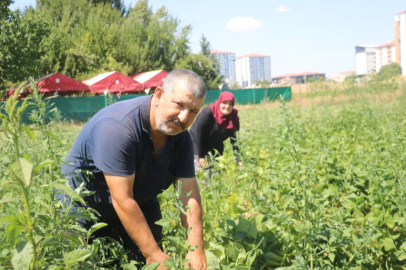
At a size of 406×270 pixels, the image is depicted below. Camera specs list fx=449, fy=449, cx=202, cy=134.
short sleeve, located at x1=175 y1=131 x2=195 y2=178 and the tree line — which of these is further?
the tree line

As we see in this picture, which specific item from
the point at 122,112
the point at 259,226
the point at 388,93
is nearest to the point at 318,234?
the point at 259,226

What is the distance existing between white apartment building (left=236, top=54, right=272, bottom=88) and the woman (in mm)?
169106

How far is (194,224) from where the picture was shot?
2355 mm

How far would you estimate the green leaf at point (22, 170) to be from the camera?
4.10 ft

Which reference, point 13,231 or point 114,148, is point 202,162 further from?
point 13,231

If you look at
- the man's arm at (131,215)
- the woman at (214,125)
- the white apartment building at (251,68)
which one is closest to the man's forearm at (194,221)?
the man's arm at (131,215)

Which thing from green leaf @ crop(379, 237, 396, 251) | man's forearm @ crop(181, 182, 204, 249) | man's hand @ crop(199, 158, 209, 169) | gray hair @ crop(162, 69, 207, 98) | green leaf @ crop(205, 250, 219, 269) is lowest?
green leaf @ crop(379, 237, 396, 251)

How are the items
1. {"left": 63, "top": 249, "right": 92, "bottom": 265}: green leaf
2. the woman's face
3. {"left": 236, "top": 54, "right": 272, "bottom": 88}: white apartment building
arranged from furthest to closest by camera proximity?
{"left": 236, "top": 54, "right": 272, "bottom": 88}: white apartment building
the woman's face
{"left": 63, "top": 249, "right": 92, "bottom": 265}: green leaf

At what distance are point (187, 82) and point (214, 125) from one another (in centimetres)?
323

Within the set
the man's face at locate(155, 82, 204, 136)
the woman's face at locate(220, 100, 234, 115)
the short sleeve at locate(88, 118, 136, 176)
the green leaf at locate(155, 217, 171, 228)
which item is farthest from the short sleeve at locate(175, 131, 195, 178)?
the woman's face at locate(220, 100, 234, 115)

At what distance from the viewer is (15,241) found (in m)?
1.48

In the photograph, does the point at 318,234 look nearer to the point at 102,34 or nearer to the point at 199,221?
the point at 199,221

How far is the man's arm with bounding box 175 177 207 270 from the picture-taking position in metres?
2.25

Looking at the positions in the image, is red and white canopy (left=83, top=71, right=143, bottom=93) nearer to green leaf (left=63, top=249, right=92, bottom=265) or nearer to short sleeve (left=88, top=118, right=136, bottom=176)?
short sleeve (left=88, top=118, right=136, bottom=176)
